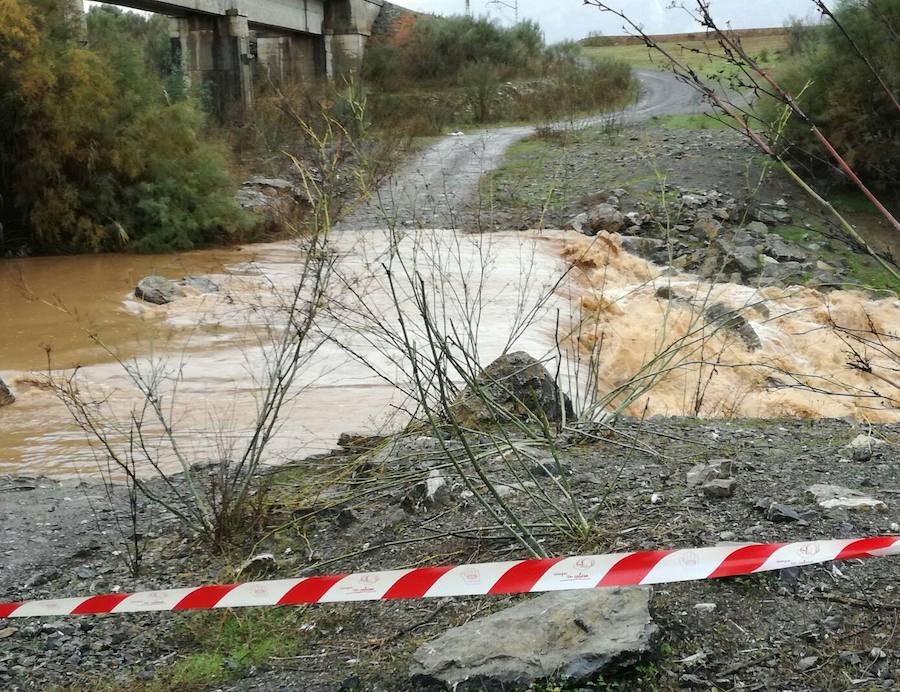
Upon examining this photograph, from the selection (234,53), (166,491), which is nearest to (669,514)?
(166,491)

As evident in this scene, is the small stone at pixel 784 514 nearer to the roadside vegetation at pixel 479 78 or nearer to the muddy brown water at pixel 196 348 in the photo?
the muddy brown water at pixel 196 348

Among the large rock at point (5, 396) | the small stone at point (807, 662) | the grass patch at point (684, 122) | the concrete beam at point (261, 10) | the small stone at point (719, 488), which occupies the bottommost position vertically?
the large rock at point (5, 396)

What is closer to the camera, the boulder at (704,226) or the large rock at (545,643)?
the large rock at (545,643)

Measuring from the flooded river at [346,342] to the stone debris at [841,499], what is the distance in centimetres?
138

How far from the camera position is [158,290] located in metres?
13.1

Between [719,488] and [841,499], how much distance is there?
0.46 metres

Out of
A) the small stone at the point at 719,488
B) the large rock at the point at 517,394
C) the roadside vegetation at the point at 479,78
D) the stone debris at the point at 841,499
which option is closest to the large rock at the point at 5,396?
the large rock at the point at 517,394

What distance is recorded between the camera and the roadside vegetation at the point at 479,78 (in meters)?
31.3

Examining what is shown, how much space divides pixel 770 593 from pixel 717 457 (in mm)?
1653

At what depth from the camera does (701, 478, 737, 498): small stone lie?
402 cm

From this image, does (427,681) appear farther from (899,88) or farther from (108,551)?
(899,88)

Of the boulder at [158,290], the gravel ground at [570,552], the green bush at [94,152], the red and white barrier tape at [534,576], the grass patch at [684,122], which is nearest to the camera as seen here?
the gravel ground at [570,552]

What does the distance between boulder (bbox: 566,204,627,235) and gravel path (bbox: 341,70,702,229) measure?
2.06m

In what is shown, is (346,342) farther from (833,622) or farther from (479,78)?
(479,78)
